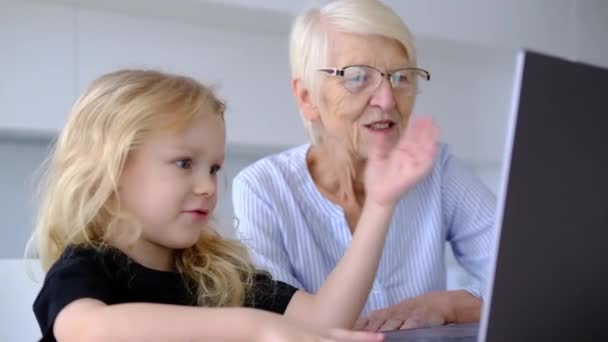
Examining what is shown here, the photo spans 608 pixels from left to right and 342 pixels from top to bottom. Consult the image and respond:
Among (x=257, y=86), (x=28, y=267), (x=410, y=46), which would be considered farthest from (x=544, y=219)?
(x=257, y=86)

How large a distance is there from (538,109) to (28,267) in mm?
1297

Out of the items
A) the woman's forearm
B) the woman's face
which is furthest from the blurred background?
the woman's forearm

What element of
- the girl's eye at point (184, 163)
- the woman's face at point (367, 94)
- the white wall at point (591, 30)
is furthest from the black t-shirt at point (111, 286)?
the white wall at point (591, 30)

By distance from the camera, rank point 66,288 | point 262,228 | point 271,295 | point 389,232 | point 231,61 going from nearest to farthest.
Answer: point 66,288
point 271,295
point 262,228
point 389,232
point 231,61

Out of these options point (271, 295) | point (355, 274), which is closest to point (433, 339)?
point (355, 274)

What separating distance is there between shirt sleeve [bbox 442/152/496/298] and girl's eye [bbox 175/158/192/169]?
76 cm

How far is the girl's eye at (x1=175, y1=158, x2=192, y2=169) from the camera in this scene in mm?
969

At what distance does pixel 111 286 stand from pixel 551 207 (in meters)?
Answer: 0.58

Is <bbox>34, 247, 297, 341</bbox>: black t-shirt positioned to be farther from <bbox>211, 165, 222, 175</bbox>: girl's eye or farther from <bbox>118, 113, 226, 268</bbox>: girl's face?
<bbox>211, 165, 222, 175</bbox>: girl's eye

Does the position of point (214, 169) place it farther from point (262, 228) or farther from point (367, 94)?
point (367, 94)

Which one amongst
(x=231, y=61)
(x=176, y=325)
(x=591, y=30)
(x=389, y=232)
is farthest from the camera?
(x=591, y=30)

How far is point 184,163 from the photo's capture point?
38.4 inches

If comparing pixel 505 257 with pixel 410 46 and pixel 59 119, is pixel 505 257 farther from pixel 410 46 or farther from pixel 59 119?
pixel 59 119

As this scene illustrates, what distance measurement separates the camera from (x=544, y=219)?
52 centimetres
